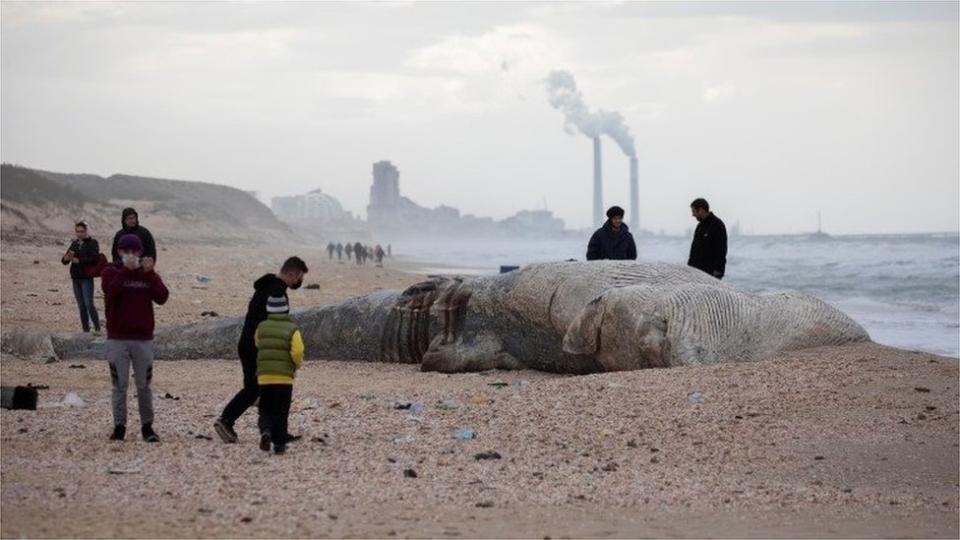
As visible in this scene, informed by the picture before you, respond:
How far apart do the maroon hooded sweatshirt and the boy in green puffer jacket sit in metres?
0.84

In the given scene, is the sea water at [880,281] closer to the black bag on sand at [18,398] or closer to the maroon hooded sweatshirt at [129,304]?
the maroon hooded sweatshirt at [129,304]

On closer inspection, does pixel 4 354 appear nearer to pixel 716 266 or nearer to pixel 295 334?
pixel 295 334

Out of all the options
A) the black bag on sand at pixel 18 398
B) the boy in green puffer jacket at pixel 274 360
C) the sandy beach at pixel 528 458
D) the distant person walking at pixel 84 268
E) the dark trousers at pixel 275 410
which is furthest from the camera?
the distant person walking at pixel 84 268

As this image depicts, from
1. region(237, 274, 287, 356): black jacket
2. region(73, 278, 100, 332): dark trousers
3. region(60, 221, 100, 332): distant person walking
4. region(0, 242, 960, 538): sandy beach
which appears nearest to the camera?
region(0, 242, 960, 538): sandy beach

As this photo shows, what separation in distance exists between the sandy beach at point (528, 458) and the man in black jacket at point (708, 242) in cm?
239

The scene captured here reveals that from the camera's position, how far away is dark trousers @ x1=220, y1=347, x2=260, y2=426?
32.0 feet

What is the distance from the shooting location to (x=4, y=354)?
15133mm

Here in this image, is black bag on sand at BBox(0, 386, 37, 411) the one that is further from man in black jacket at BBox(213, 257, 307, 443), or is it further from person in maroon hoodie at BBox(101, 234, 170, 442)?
man in black jacket at BBox(213, 257, 307, 443)

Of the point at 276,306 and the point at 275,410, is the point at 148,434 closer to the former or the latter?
the point at 275,410

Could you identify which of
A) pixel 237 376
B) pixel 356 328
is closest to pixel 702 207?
pixel 356 328

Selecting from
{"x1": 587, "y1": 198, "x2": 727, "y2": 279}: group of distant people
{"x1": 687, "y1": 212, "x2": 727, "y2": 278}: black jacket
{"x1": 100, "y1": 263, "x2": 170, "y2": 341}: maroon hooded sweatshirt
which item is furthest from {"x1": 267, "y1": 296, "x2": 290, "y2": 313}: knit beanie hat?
{"x1": 687, "y1": 212, "x2": 727, "y2": 278}: black jacket

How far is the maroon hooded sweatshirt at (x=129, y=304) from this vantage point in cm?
973

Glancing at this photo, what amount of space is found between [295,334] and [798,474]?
341 centimetres

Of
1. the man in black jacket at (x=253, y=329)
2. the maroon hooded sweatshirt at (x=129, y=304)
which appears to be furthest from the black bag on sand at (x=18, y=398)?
the man in black jacket at (x=253, y=329)
